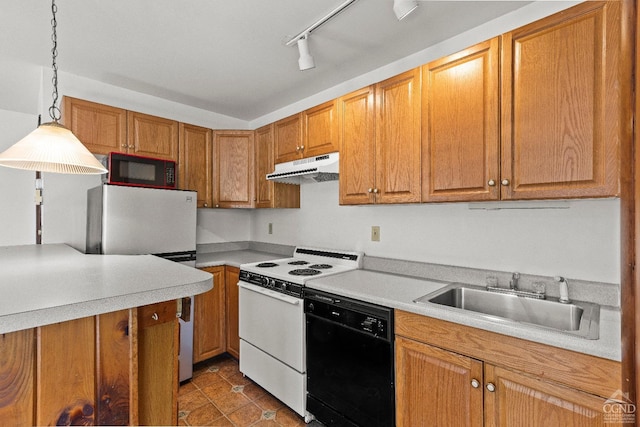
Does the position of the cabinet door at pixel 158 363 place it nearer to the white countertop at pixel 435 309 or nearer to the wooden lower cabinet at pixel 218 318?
the white countertop at pixel 435 309

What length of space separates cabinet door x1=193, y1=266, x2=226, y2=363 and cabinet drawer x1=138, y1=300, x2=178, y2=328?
1547 mm

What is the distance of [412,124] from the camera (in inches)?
71.3

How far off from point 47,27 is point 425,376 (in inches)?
114

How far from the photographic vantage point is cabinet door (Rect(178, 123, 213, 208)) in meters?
2.84

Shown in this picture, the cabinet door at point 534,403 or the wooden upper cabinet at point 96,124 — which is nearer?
the cabinet door at point 534,403

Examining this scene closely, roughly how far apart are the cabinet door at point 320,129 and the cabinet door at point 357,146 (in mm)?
73

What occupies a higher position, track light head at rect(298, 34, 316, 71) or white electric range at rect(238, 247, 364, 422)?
track light head at rect(298, 34, 316, 71)

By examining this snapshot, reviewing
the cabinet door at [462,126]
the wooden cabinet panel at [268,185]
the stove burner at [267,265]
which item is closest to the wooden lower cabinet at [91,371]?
the stove burner at [267,265]

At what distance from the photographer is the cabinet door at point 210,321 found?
2.55m

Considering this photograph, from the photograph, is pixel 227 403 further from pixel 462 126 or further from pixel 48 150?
pixel 462 126

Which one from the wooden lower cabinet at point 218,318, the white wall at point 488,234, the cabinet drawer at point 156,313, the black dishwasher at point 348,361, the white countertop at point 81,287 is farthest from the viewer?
the wooden lower cabinet at point 218,318

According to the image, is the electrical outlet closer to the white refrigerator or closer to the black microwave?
the white refrigerator

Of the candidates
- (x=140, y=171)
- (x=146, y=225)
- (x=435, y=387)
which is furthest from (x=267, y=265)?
(x=435, y=387)

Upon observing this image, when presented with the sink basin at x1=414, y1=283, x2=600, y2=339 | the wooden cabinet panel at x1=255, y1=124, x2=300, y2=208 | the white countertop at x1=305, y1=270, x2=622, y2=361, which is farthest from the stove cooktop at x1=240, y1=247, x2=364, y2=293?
the sink basin at x1=414, y1=283, x2=600, y2=339
